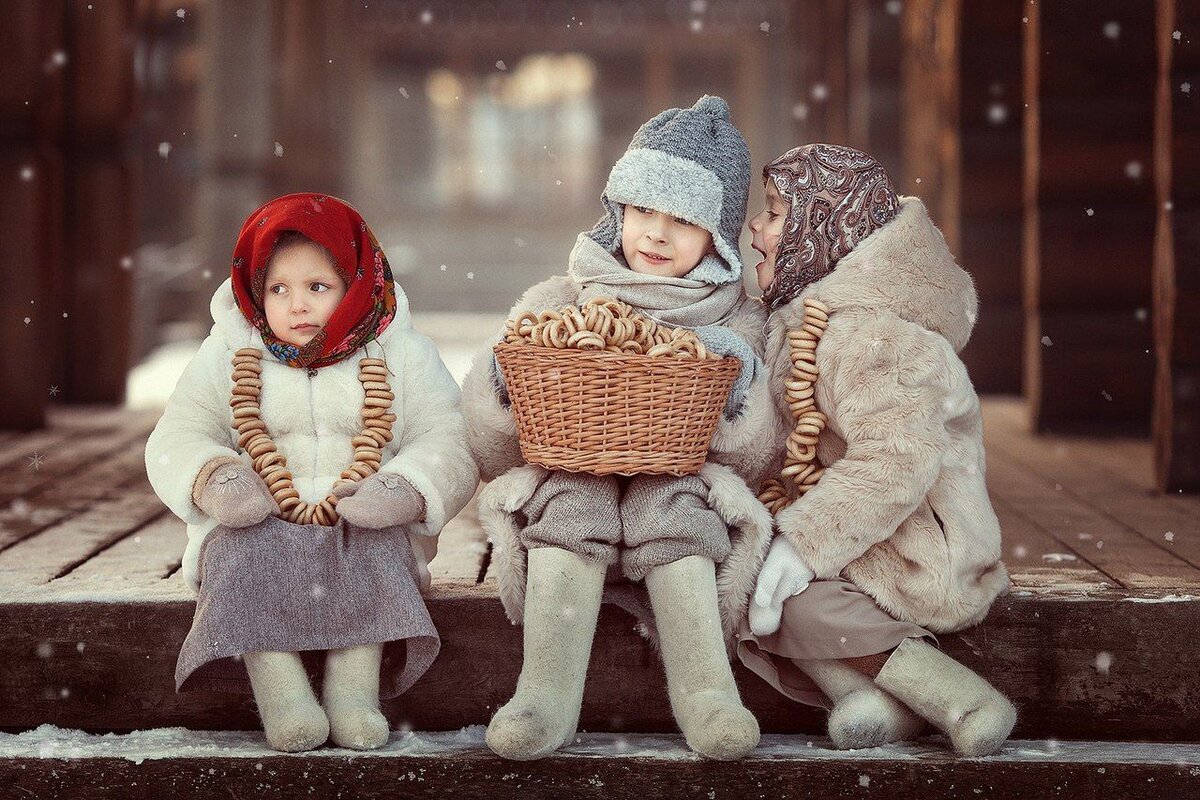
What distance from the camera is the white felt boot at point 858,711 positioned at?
8.80 feet

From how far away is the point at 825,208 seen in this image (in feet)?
9.34

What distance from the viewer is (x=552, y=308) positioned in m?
2.81

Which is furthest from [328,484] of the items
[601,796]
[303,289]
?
[601,796]

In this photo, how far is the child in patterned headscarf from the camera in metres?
2.64

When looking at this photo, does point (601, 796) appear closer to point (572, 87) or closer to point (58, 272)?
point (58, 272)

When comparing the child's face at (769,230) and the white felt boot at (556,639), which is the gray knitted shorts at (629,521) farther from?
the child's face at (769,230)

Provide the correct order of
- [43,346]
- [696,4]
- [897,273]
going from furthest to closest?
1. [696,4]
2. [43,346]
3. [897,273]

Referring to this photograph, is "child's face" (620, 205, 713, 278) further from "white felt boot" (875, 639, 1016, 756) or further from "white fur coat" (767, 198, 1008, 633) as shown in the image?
"white felt boot" (875, 639, 1016, 756)

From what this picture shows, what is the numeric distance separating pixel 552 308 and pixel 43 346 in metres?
3.55

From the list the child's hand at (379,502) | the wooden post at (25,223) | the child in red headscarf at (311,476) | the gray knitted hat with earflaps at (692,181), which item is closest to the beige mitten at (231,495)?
the child in red headscarf at (311,476)

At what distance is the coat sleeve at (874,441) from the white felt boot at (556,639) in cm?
39

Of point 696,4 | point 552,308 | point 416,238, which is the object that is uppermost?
point 696,4

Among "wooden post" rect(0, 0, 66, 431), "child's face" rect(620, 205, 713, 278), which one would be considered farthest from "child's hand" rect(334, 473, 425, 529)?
"wooden post" rect(0, 0, 66, 431)

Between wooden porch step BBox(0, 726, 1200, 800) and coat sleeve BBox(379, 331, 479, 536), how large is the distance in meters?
0.45
